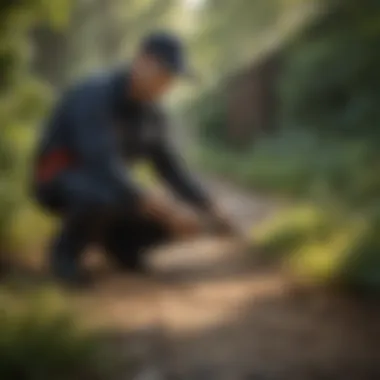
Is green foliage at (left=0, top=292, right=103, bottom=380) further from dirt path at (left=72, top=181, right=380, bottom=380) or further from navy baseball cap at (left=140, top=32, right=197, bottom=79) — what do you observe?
navy baseball cap at (left=140, top=32, right=197, bottom=79)

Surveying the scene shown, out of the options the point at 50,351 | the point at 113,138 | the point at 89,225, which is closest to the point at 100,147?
the point at 113,138

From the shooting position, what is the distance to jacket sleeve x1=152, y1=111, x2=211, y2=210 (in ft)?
4.52

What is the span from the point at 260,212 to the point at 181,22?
0.35m

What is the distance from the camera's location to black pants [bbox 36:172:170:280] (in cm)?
138

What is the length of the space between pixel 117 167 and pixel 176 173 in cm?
10

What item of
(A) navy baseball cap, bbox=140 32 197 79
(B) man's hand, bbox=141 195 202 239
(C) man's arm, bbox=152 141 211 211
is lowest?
(B) man's hand, bbox=141 195 202 239

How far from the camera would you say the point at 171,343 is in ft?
4.43

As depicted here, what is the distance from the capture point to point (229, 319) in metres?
1.35

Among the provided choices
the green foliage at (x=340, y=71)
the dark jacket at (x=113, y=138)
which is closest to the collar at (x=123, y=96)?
the dark jacket at (x=113, y=138)

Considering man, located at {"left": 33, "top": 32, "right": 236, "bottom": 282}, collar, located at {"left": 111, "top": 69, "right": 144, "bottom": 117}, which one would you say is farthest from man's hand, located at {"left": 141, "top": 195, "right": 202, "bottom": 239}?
collar, located at {"left": 111, "top": 69, "right": 144, "bottom": 117}

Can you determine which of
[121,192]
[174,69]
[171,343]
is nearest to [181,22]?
[174,69]

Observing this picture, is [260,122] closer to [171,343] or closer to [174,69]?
[174,69]

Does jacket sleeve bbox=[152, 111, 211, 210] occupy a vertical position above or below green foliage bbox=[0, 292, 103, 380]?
above

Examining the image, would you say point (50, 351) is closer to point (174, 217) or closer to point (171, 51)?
point (174, 217)
